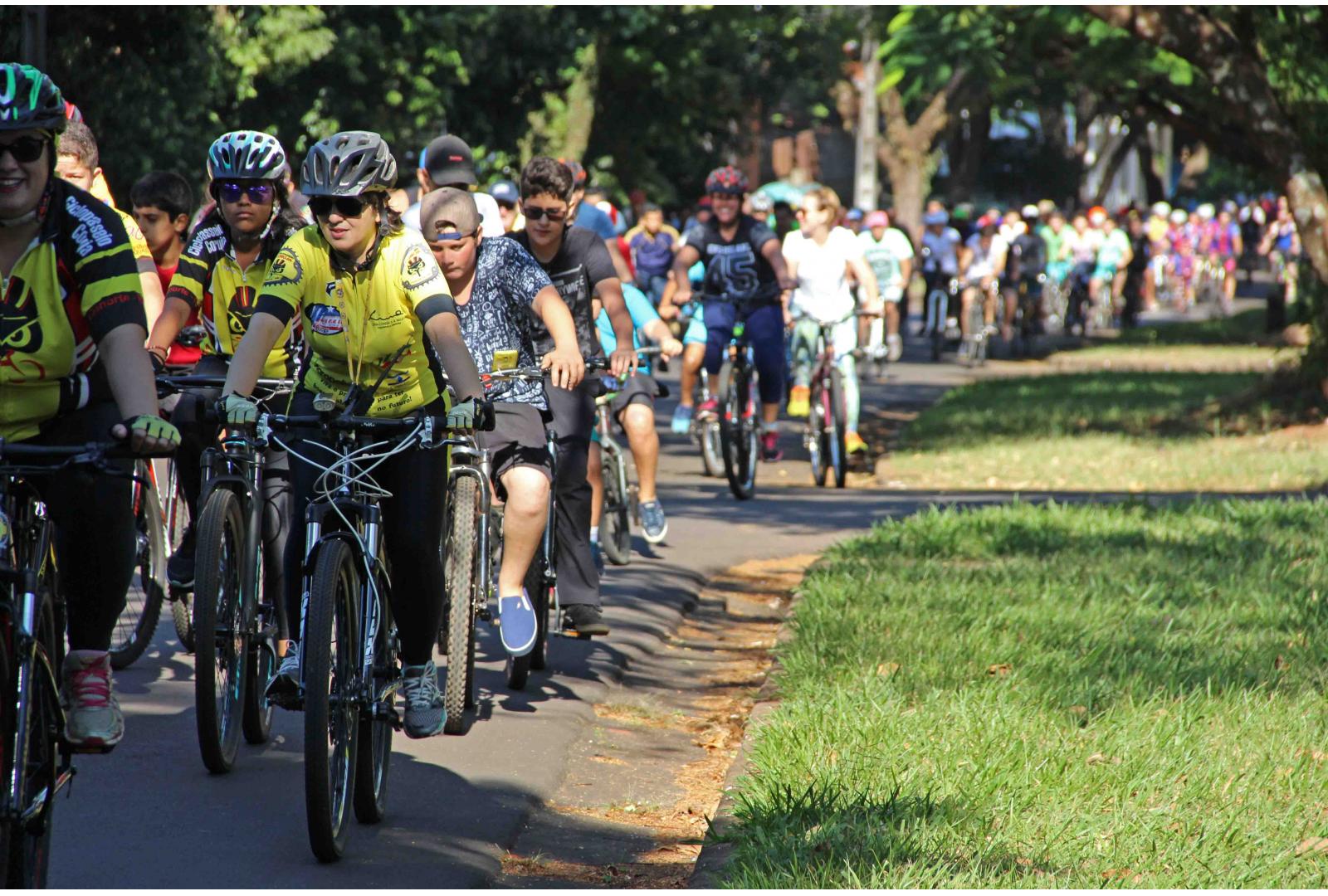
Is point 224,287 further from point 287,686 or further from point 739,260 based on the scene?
point 739,260

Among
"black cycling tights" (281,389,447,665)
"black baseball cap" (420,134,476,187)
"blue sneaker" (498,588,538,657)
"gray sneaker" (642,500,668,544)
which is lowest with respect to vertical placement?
"gray sneaker" (642,500,668,544)

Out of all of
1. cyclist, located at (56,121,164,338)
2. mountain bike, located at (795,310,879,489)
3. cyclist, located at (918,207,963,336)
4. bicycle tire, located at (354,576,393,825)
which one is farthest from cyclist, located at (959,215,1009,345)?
bicycle tire, located at (354,576,393,825)

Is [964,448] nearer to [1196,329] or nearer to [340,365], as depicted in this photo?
[340,365]

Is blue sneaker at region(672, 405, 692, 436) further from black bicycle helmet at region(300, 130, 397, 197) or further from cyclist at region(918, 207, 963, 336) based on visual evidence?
cyclist at region(918, 207, 963, 336)

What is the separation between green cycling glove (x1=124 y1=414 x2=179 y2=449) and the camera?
427cm

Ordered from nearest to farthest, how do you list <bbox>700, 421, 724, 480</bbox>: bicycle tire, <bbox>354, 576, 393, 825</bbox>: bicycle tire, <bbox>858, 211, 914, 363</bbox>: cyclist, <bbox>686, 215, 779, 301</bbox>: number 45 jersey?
<bbox>354, 576, 393, 825</bbox>: bicycle tire → <bbox>686, 215, 779, 301</bbox>: number 45 jersey → <bbox>700, 421, 724, 480</bbox>: bicycle tire → <bbox>858, 211, 914, 363</bbox>: cyclist

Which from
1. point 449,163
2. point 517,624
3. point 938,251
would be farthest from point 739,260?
point 938,251

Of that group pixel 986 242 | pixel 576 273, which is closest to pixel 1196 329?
pixel 986 242

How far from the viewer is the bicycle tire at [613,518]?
401 inches

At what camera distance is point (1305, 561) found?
9555mm

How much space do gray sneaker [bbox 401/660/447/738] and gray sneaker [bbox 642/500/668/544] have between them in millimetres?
5356

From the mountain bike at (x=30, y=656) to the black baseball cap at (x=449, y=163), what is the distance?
4171 millimetres

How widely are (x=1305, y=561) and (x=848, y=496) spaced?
4847mm

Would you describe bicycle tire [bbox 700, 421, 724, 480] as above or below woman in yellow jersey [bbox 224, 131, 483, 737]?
below
